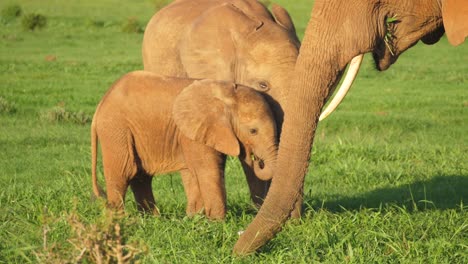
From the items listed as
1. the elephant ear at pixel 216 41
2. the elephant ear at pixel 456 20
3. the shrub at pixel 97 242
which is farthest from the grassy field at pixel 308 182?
the elephant ear at pixel 456 20

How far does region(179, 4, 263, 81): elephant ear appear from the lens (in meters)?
8.36

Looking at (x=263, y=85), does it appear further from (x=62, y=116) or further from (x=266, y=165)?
(x=62, y=116)

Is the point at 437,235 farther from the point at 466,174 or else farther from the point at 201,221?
the point at 466,174

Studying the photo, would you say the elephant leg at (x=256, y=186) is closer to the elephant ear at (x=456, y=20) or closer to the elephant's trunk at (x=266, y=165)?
the elephant's trunk at (x=266, y=165)

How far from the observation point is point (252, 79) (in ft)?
26.8

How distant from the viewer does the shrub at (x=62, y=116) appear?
1355 centimetres

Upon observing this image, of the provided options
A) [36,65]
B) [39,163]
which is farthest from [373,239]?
[36,65]

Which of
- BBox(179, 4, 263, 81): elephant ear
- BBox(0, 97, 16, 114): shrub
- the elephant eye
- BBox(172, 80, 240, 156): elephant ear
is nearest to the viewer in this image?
BBox(172, 80, 240, 156): elephant ear

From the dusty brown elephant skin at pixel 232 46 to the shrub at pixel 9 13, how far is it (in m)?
23.8

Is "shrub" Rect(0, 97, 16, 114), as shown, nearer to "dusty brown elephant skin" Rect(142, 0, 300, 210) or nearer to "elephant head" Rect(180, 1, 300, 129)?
"dusty brown elephant skin" Rect(142, 0, 300, 210)

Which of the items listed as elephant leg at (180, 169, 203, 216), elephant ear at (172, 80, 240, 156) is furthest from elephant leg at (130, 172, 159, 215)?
elephant ear at (172, 80, 240, 156)

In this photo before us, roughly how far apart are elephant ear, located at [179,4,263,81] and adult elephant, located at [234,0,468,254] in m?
3.17

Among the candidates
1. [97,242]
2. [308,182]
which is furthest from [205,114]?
[97,242]

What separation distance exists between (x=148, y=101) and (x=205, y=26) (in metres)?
1.08
